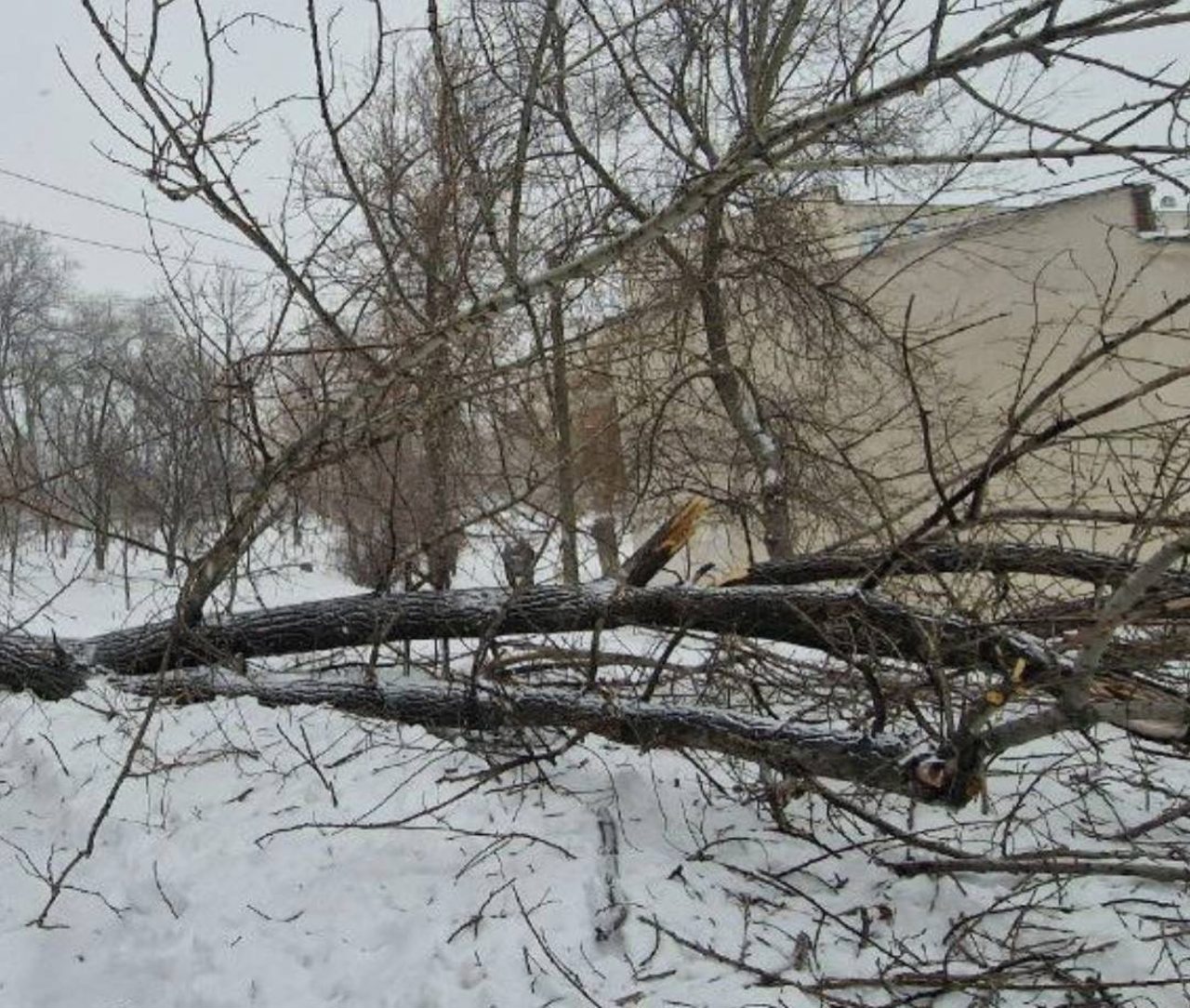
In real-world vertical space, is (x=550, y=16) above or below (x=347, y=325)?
above

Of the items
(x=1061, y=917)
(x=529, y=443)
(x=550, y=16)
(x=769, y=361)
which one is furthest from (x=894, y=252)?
Result: (x=1061, y=917)

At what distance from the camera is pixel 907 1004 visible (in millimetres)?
2328

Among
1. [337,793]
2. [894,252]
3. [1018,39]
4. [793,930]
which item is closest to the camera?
[1018,39]

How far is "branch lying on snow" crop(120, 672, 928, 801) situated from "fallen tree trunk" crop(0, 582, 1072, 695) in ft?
0.86

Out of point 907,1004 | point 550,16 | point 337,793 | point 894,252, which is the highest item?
point 894,252

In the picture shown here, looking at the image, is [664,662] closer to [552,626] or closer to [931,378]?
[552,626]

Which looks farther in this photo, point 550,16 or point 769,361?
point 769,361

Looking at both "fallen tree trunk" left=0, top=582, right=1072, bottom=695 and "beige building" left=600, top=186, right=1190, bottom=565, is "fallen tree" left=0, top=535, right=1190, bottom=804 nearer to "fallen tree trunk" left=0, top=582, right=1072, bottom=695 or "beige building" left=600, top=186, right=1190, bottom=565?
"fallen tree trunk" left=0, top=582, right=1072, bottom=695

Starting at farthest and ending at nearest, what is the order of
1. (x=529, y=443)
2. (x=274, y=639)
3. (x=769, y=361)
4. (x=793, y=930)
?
(x=769, y=361), (x=529, y=443), (x=274, y=639), (x=793, y=930)

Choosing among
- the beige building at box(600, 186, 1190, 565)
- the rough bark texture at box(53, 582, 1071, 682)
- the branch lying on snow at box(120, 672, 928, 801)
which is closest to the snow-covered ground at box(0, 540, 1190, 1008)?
the branch lying on snow at box(120, 672, 928, 801)

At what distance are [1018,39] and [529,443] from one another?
4.45 meters

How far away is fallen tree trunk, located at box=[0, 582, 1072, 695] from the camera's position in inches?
149

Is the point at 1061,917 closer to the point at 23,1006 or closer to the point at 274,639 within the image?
the point at 23,1006

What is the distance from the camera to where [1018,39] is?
8.23 ft
